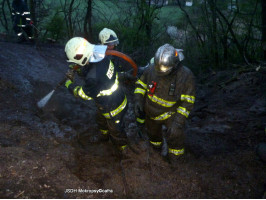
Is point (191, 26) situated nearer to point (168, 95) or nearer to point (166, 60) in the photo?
point (168, 95)

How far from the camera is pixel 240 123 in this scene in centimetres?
498

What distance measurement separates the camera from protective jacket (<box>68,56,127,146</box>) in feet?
10.8

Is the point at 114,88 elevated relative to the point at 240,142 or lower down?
elevated

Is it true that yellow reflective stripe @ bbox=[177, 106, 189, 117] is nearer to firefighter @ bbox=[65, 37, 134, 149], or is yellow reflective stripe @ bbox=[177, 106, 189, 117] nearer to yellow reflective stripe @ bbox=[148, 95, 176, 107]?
yellow reflective stripe @ bbox=[148, 95, 176, 107]

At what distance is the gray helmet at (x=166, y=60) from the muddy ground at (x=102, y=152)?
153 centimetres

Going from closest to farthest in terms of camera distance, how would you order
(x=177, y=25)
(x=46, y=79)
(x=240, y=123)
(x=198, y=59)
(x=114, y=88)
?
(x=114, y=88) < (x=240, y=123) < (x=46, y=79) < (x=198, y=59) < (x=177, y=25)

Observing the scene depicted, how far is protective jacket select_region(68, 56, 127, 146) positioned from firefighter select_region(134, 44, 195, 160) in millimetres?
321

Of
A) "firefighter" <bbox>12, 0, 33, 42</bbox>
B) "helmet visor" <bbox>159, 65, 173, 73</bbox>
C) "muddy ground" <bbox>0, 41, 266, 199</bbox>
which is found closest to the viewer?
"muddy ground" <bbox>0, 41, 266, 199</bbox>

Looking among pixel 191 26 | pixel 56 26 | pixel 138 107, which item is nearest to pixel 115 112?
pixel 138 107

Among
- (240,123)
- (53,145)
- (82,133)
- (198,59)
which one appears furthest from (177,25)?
(53,145)

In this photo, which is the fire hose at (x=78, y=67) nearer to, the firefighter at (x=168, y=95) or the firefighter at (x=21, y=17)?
the firefighter at (x=168, y=95)

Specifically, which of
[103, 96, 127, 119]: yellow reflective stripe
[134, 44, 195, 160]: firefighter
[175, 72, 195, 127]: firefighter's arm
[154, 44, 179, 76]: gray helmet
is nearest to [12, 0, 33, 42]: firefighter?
[103, 96, 127, 119]: yellow reflective stripe

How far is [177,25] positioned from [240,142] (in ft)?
29.0

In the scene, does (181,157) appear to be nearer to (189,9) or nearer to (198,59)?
(198,59)
